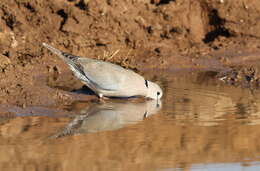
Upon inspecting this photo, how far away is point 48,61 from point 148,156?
15.7 ft

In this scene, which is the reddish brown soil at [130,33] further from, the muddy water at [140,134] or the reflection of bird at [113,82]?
the muddy water at [140,134]

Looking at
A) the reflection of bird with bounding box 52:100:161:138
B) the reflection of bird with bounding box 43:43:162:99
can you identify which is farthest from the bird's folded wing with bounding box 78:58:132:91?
the reflection of bird with bounding box 52:100:161:138

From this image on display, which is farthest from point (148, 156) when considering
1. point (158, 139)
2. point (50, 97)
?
point (50, 97)

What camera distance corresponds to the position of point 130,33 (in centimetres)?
1135

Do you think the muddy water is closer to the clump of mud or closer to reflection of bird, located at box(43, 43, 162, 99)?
reflection of bird, located at box(43, 43, 162, 99)

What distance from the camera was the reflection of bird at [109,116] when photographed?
727 centimetres

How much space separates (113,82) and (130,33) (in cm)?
262

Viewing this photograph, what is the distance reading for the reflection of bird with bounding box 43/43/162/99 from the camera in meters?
8.88

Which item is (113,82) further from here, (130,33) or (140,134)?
(130,33)

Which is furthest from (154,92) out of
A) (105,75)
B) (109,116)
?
(109,116)

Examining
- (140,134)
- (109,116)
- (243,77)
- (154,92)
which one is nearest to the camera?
(140,134)

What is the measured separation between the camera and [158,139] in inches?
267

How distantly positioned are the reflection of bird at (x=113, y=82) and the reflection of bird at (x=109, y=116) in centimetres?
15

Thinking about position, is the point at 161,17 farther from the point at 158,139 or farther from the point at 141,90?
the point at 158,139
